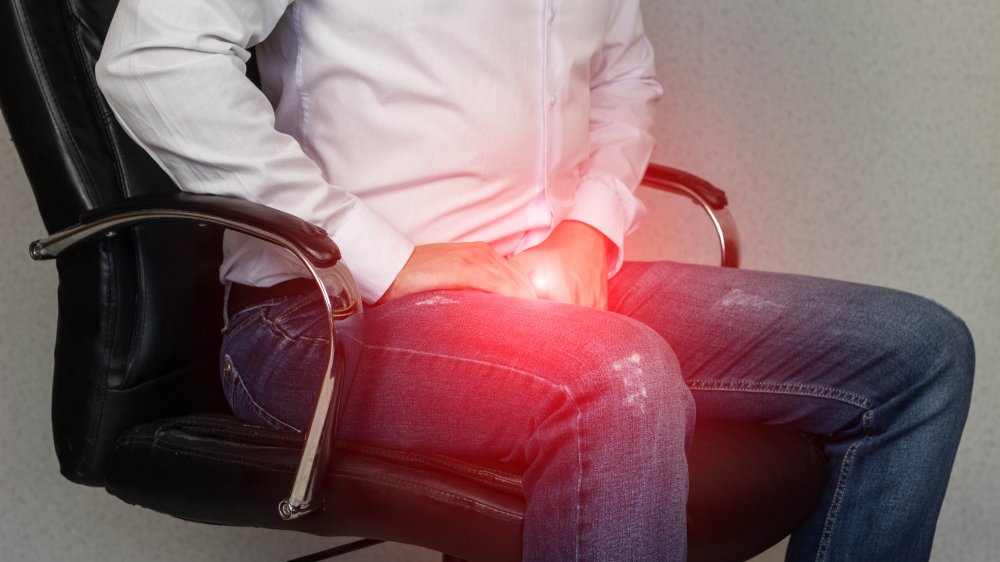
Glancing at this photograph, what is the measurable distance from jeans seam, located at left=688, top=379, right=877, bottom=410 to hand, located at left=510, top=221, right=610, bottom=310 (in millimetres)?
168

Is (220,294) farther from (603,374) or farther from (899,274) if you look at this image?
(899,274)

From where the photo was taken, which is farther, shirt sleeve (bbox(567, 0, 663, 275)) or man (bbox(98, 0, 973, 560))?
shirt sleeve (bbox(567, 0, 663, 275))

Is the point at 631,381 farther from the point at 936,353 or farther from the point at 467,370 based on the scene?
the point at 936,353

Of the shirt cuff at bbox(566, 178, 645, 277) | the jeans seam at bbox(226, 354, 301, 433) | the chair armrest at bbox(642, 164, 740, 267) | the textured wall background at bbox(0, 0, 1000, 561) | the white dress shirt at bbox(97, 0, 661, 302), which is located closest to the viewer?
the white dress shirt at bbox(97, 0, 661, 302)

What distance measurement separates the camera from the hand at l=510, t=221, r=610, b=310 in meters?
1.07

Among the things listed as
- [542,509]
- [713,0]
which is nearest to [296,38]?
[542,509]

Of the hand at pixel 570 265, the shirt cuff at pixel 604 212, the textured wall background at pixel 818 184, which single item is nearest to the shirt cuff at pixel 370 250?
the hand at pixel 570 265

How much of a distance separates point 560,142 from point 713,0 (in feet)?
2.60

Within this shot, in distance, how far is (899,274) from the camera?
1.80 m

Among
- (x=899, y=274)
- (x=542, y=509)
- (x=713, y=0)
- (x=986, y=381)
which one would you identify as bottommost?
(x=986, y=381)

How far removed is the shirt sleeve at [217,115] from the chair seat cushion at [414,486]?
192 millimetres

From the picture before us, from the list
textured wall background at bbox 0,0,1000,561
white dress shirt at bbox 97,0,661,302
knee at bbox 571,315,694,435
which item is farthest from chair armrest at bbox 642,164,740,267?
knee at bbox 571,315,694,435

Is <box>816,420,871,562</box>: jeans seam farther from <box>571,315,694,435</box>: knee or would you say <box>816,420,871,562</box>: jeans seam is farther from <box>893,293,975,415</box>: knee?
<box>571,315,694,435</box>: knee

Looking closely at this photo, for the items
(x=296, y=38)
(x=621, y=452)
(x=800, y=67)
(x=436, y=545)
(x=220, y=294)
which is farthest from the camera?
(x=800, y=67)
